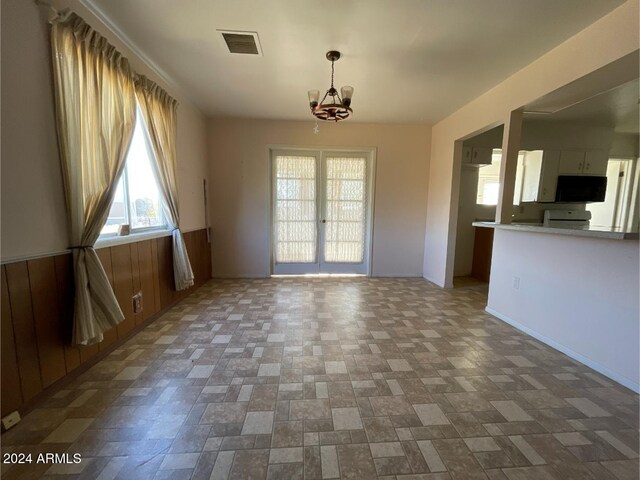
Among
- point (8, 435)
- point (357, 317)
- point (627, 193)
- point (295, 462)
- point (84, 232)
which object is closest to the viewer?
point (295, 462)

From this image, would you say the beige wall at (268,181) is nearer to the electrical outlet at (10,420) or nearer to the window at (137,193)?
the window at (137,193)

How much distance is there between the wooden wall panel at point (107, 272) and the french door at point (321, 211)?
2.54 m

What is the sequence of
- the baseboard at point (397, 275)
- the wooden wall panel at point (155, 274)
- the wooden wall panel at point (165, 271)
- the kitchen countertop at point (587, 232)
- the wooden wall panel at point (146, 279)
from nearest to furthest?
the kitchen countertop at point (587, 232) < the wooden wall panel at point (146, 279) < the wooden wall panel at point (155, 274) < the wooden wall panel at point (165, 271) < the baseboard at point (397, 275)

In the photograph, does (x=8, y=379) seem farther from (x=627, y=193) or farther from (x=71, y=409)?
(x=627, y=193)

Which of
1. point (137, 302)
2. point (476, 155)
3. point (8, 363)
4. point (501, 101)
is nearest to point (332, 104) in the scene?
point (501, 101)

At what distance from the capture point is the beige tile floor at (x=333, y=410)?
122cm

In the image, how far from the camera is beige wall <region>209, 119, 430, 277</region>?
4.20 meters

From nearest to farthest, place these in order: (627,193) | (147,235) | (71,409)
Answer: (71,409)
(147,235)
(627,193)

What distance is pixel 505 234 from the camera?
2902 millimetres

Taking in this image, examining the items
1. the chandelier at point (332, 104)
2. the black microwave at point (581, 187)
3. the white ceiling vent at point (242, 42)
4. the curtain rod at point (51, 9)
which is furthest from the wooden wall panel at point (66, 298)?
the black microwave at point (581, 187)

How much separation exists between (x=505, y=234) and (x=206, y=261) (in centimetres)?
415

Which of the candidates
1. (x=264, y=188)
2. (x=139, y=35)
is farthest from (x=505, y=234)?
(x=139, y=35)

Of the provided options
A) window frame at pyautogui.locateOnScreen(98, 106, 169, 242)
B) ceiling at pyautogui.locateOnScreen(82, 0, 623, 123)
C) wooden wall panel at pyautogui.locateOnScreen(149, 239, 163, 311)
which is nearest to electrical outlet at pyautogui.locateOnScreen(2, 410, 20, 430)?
window frame at pyautogui.locateOnScreen(98, 106, 169, 242)

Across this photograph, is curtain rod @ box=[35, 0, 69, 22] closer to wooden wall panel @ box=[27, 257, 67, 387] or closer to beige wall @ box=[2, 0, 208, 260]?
beige wall @ box=[2, 0, 208, 260]
